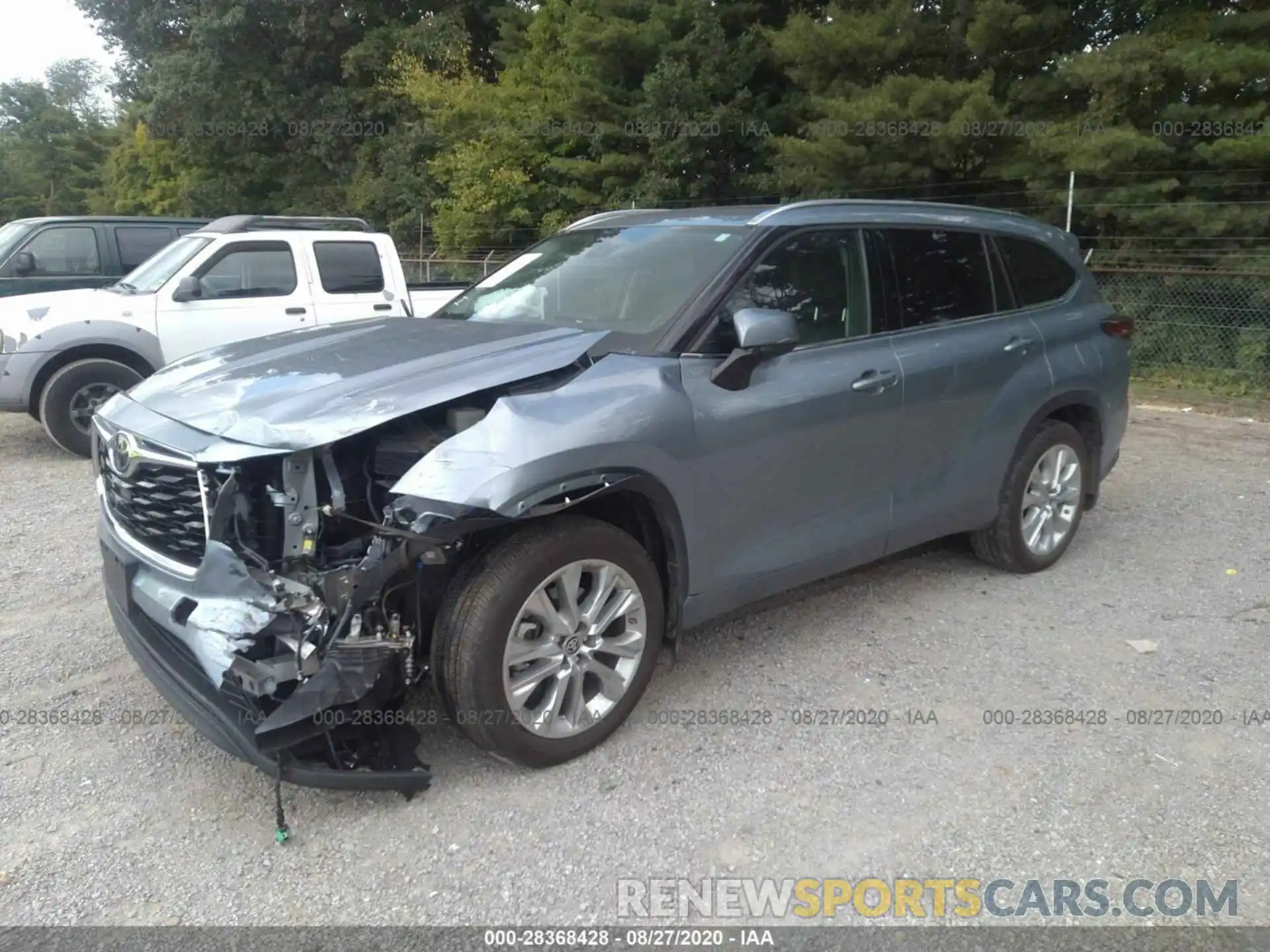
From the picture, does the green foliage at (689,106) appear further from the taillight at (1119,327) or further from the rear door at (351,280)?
the rear door at (351,280)

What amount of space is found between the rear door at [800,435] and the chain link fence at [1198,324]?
23.8 feet

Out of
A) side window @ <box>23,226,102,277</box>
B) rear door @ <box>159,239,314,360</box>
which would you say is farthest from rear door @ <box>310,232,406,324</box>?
side window @ <box>23,226,102,277</box>

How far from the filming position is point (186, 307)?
7910 mm

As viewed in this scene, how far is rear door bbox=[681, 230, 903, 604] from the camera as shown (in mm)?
3486

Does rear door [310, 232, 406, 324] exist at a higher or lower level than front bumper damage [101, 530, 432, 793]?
higher

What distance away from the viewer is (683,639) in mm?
4270

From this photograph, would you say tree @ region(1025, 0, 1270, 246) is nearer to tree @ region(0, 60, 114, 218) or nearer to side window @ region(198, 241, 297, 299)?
side window @ region(198, 241, 297, 299)

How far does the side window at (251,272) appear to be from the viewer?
8094 millimetres

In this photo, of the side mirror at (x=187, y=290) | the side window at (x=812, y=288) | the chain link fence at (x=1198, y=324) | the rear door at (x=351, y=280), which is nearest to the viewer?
the side window at (x=812, y=288)

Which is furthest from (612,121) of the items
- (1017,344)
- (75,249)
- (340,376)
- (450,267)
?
(340,376)

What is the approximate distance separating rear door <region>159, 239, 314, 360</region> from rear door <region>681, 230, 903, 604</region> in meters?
5.35

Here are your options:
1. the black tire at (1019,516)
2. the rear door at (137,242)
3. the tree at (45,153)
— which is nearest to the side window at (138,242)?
the rear door at (137,242)

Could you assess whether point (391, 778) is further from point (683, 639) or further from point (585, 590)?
point (683, 639)

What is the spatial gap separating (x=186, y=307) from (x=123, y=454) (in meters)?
5.24
